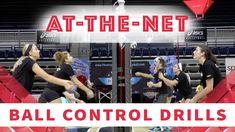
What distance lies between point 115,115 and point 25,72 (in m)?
0.74

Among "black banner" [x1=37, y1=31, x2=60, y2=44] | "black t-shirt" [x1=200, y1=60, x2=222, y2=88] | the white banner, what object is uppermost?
"black banner" [x1=37, y1=31, x2=60, y2=44]

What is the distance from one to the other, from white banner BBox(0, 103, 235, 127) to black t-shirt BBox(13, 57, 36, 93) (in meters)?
0.35

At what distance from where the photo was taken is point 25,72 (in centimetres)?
276

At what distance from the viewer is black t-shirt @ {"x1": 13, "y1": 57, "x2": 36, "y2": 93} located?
9.02 ft

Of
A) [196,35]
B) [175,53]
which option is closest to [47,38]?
[175,53]

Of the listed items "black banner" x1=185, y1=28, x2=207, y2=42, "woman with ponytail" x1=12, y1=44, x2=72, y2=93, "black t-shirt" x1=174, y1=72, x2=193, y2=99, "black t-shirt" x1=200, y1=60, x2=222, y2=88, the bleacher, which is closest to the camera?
"woman with ponytail" x1=12, y1=44, x2=72, y2=93

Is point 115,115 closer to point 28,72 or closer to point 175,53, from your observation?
point 28,72

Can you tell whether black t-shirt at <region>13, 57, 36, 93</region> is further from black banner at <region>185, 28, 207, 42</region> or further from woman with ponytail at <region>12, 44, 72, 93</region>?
black banner at <region>185, 28, 207, 42</region>

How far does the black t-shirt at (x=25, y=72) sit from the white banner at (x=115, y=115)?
1.14 ft

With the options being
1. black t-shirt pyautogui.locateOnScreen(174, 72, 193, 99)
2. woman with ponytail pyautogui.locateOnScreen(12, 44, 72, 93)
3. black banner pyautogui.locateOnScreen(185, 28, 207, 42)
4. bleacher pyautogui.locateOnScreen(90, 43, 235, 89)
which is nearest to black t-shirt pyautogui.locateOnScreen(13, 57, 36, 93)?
woman with ponytail pyautogui.locateOnScreen(12, 44, 72, 93)

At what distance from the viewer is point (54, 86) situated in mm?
3428

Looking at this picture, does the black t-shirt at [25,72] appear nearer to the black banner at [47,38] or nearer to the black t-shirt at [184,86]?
the black t-shirt at [184,86]

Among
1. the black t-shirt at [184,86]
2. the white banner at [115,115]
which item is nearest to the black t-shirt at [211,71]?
the white banner at [115,115]

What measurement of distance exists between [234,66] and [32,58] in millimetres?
5346
